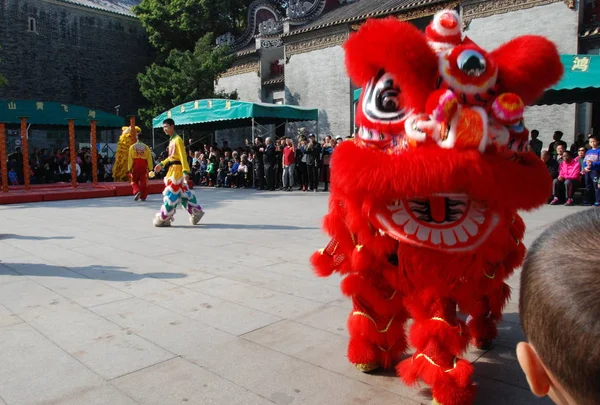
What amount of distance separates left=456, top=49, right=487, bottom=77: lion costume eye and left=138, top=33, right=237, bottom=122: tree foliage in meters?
19.1

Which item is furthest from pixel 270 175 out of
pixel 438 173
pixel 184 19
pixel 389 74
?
pixel 184 19

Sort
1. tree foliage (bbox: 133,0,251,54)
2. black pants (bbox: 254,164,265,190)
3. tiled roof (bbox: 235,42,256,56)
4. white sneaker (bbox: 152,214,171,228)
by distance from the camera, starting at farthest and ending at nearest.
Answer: tree foliage (bbox: 133,0,251,54) < tiled roof (bbox: 235,42,256,56) < black pants (bbox: 254,164,265,190) < white sneaker (bbox: 152,214,171,228)

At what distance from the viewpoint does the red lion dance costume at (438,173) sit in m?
2.16

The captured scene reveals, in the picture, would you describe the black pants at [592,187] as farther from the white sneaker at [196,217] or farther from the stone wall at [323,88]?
the stone wall at [323,88]

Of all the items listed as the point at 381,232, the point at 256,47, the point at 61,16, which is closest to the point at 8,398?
the point at 381,232

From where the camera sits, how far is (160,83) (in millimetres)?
21094

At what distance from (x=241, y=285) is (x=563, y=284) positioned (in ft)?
11.9

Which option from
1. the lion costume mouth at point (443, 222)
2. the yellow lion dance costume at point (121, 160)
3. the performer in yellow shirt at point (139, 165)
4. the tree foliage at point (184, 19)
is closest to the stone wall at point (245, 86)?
the tree foliage at point (184, 19)

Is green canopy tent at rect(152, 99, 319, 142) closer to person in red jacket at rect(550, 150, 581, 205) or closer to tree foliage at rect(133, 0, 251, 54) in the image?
person in red jacket at rect(550, 150, 581, 205)

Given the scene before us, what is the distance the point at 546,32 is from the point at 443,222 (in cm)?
1287

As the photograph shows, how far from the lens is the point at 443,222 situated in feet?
7.60

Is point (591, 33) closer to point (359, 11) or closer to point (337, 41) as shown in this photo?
point (359, 11)

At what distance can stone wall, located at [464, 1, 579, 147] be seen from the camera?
12656 mm

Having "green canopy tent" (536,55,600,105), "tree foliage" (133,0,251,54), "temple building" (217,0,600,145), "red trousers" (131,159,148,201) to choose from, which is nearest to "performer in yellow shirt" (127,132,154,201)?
"red trousers" (131,159,148,201)
